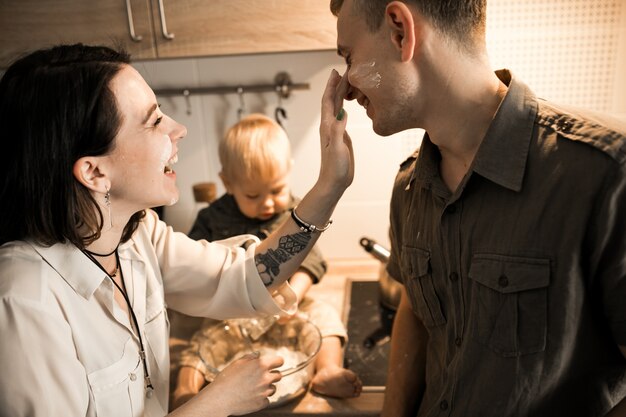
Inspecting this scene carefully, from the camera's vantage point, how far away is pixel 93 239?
1001mm

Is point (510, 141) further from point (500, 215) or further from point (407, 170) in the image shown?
point (407, 170)

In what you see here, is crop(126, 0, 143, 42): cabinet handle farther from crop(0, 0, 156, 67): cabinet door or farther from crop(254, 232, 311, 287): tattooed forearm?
crop(254, 232, 311, 287): tattooed forearm

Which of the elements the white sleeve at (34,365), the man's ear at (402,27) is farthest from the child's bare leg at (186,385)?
the man's ear at (402,27)

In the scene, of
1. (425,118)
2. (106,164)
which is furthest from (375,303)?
(106,164)

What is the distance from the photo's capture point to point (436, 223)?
99cm

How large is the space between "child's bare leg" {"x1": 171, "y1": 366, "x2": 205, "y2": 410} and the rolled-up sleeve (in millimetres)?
192

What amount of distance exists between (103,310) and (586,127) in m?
0.84

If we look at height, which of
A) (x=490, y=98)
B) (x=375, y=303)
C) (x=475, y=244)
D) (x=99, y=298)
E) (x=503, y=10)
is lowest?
(x=375, y=303)

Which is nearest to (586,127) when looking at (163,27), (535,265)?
(535,265)

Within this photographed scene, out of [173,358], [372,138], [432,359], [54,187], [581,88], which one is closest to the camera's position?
[54,187]

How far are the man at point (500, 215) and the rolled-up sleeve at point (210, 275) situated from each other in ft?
1.17

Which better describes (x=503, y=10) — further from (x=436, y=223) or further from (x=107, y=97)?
(x=107, y=97)

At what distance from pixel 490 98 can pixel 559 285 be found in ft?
1.02

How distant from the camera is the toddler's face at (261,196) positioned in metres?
1.64
